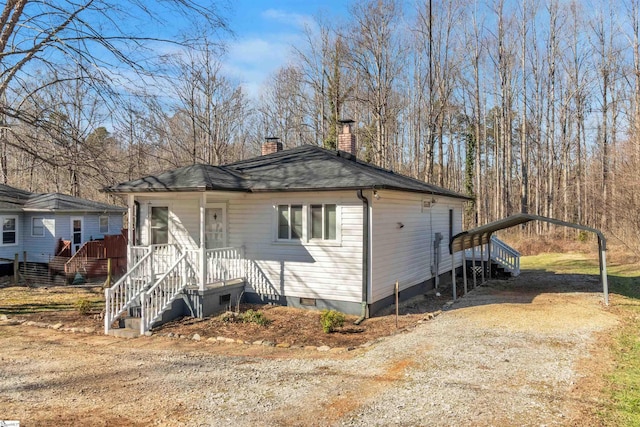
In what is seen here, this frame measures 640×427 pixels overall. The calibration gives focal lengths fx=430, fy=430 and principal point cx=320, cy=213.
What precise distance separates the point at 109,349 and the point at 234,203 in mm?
4717

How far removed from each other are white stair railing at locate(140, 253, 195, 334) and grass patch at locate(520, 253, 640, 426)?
306 inches

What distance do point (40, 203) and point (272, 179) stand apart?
530 inches

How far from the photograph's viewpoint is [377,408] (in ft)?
16.6

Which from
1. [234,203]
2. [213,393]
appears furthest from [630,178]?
[213,393]

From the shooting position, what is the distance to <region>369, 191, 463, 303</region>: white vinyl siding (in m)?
10.2

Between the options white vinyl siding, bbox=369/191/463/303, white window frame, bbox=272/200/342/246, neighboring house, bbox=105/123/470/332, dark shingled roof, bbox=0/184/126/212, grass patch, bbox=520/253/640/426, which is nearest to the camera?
grass patch, bbox=520/253/640/426

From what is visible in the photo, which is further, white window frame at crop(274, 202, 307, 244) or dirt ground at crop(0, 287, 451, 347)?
white window frame at crop(274, 202, 307, 244)

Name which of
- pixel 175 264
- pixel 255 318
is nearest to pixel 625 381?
pixel 255 318

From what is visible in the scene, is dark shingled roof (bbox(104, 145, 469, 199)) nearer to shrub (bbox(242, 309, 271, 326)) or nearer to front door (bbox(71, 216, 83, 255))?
shrub (bbox(242, 309, 271, 326))

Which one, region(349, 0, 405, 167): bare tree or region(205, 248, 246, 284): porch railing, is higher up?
region(349, 0, 405, 167): bare tree

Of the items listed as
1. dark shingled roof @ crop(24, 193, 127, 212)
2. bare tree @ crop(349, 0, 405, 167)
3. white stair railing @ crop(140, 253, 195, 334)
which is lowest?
white stair railing @ crop(140, 253, 195, 334)

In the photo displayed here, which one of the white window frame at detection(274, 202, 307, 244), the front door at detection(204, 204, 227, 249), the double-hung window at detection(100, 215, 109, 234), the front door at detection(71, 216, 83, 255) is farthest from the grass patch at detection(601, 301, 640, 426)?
the double-hung window at detection(100, 215, 109, 234)

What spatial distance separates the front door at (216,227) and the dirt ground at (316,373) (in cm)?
244

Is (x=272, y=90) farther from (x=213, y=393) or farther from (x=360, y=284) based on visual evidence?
(x=213, y=393)
